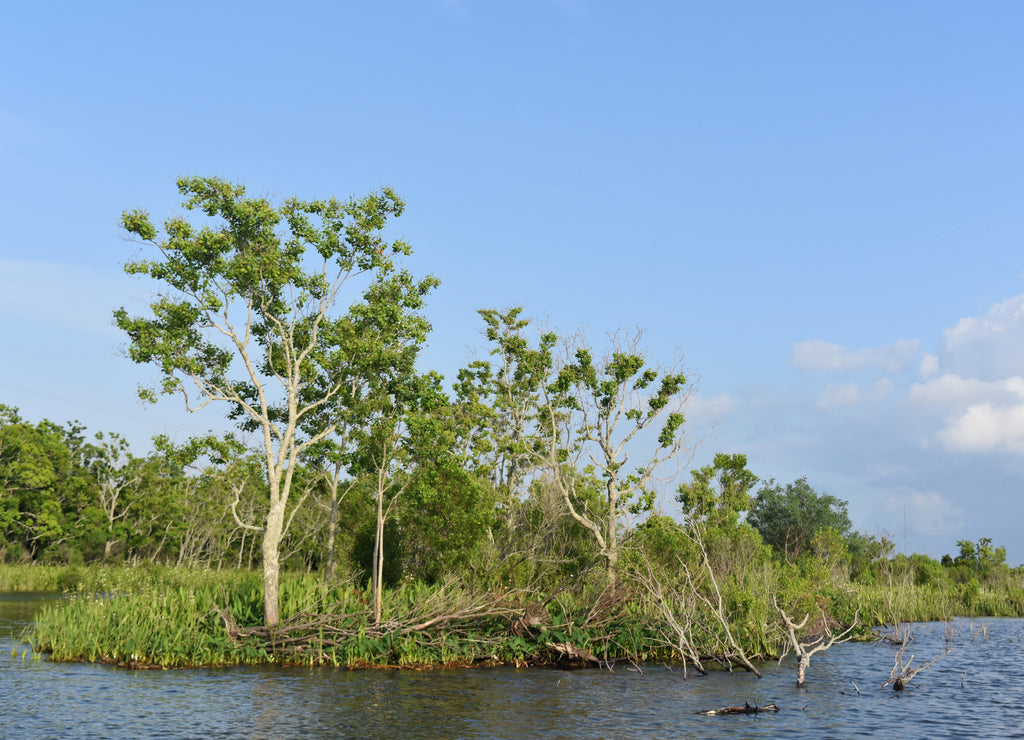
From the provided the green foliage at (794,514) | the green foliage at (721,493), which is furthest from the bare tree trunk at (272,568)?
the green foliage at (794,514)

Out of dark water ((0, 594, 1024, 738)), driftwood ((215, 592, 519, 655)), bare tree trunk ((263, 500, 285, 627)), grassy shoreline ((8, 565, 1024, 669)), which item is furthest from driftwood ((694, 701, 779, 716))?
bare tree trunk ((263, 500, 285, 627))

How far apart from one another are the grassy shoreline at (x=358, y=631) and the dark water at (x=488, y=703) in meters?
0.79

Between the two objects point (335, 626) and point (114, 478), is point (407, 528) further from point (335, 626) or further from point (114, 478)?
point (114, 478)

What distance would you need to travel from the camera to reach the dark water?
1753 cm

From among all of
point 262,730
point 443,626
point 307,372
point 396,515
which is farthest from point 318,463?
point 262,730

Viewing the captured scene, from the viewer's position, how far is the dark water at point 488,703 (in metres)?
17.5

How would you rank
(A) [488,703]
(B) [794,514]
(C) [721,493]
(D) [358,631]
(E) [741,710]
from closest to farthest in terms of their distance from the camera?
(E) [741,710] → (A) [488,703] → (D) [358,631] → (C) [721,493] → (B) [794,514]

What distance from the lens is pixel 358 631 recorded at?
25.4 m

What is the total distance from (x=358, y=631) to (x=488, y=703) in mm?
6530

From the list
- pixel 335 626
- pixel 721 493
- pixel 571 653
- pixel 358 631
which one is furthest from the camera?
pixel 721 493

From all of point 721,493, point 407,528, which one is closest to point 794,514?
point 721,493

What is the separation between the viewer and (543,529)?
125ft

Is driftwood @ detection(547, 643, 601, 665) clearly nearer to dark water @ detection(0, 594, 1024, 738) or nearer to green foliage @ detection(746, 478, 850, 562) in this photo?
dark water @ detection(0, 594, 1024, 738)

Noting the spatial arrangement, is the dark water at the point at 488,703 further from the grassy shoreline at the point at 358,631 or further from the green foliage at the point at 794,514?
the green foliage at the point at 794,514
